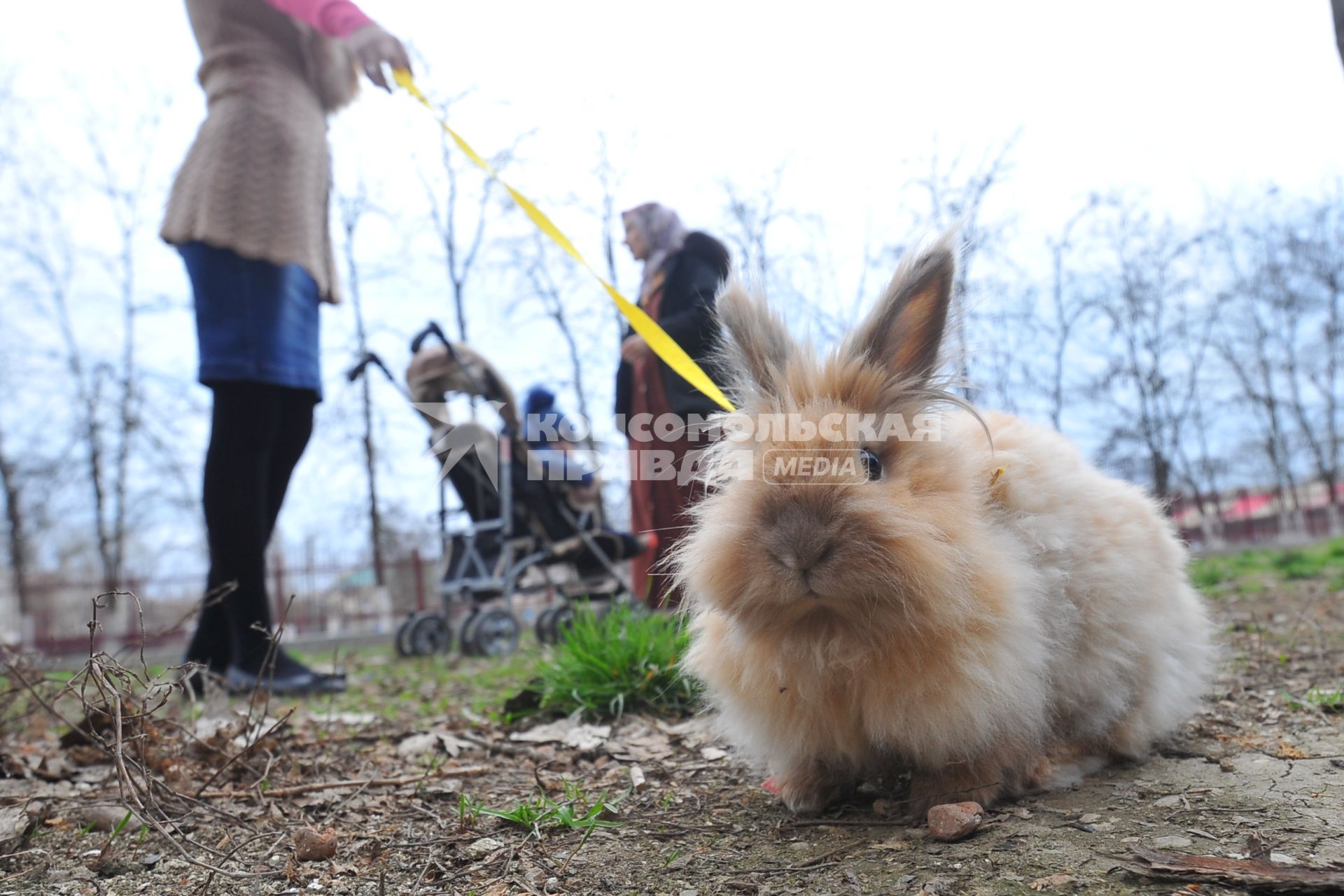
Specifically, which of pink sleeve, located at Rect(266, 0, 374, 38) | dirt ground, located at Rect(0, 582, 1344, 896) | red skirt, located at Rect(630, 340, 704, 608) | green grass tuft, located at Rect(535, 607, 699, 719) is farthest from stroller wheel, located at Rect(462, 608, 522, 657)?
pink sleeve, located at Rect(266, 0, 374, 38)

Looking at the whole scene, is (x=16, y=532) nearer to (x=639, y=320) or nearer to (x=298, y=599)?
(x=298, y=599)

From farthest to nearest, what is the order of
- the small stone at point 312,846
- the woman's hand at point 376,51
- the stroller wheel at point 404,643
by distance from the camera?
the stroller wheel at point 404,643 < the woman's hand at point 376,51 < the small stone at point 312,846

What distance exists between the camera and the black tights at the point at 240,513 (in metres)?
3.43

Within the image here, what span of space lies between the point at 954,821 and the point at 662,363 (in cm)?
306

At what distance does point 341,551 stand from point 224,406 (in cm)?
1225

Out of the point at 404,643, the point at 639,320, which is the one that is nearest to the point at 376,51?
the point at 639,320

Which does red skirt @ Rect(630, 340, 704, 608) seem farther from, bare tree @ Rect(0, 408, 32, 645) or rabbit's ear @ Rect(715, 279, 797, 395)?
bare tree @ Rect(0, 408, 32, 645)

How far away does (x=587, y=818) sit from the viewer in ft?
6.84

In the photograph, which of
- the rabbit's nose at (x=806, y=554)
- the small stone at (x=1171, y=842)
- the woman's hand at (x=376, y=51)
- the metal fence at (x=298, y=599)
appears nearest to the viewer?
the small stone at (x=1171, y=842)

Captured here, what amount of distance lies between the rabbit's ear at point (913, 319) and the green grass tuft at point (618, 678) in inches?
56.3

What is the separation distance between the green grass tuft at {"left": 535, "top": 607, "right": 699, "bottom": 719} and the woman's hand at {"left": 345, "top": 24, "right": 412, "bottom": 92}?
212cm

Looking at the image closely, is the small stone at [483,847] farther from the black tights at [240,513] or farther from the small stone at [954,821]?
the black tights at [240,513]

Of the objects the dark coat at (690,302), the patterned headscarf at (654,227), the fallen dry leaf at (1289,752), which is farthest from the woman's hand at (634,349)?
the fallen dry leaf at (1289,752)

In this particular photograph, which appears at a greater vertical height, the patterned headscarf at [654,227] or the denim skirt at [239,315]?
the patterned headscarf at [654,227]
